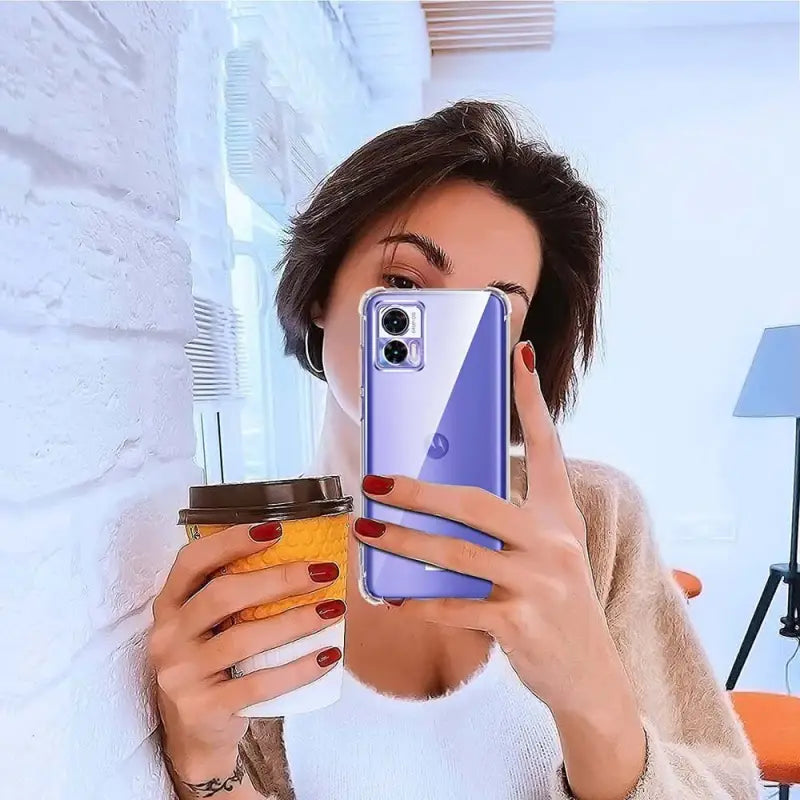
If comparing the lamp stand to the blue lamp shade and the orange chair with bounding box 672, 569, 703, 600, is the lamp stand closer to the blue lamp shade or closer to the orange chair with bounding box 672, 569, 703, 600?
the blue lamp shade

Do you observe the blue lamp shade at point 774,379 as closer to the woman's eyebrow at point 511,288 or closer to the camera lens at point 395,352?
the woman's eyebrow at point 511,288

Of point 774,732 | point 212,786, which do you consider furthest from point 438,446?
point 774,732

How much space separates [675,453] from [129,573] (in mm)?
2284

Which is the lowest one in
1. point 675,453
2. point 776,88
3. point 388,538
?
point 675,453

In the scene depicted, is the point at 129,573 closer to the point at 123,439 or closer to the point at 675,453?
the point at 123,439

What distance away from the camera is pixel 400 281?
0.64 m

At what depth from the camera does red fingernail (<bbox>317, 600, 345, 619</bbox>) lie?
15.4 inches

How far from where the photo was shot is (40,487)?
0.31 m

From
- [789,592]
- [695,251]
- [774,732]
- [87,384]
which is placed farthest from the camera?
[695,251]

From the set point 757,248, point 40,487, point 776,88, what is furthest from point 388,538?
point 776,88

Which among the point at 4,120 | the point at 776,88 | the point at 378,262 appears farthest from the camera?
the point at 776,88

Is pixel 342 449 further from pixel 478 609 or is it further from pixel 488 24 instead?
pixel 488 24

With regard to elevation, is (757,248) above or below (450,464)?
above

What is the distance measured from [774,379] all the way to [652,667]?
166 cm
